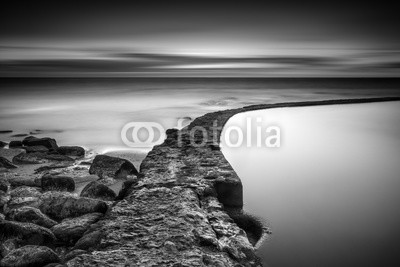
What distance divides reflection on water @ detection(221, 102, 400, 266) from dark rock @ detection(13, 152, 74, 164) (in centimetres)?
274

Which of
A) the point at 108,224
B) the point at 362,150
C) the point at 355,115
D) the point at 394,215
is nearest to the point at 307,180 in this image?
the point at 394,215

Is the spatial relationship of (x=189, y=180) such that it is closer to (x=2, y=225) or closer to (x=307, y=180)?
(x=2, y=225)

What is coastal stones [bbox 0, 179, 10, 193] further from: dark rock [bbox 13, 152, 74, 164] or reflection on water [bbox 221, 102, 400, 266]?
reflection on water [bbox 221, 102, 400, 266]

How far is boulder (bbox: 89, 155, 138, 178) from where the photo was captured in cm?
490

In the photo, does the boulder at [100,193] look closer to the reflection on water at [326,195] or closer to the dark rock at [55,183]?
the dark rock at [55,183]

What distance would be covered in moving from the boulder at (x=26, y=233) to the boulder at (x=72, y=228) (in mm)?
86

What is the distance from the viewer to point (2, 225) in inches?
102

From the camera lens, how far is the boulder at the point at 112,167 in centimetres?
490

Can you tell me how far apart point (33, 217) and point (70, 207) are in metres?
0.30

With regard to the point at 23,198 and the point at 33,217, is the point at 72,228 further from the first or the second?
the point at 23,198

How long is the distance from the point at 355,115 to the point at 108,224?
36.8ft

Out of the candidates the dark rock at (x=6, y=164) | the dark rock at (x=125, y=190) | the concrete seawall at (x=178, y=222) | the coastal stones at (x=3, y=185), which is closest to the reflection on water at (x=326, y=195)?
the concrete seawall at (x=178, y=222)

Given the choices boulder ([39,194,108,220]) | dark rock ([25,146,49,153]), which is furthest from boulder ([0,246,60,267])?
dark rock ([25,146,49,153])

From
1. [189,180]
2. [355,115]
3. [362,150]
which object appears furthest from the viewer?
[355,115]
